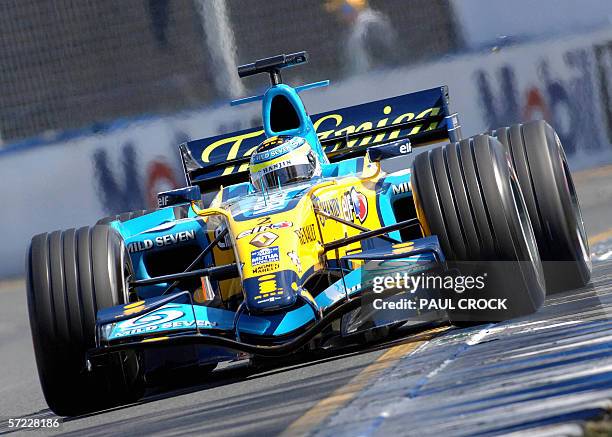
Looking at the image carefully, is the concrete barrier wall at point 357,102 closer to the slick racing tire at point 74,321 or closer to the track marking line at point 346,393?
the slick racing tire at point 74,321

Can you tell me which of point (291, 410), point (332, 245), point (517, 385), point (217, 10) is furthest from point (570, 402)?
point (217, 10)

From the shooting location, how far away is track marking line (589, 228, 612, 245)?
14184 millimetres

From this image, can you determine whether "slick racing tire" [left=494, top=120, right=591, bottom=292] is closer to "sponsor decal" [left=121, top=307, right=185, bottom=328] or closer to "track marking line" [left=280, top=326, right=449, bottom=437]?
"track marking line" [left=280, top=326, right=449, bottom=437]

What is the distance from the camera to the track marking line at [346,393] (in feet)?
17.1

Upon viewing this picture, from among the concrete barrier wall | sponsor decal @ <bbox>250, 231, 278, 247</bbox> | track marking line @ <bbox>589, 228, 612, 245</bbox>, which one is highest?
sponsor decal @ <bbox>250, 231, 278, 247</bbox>

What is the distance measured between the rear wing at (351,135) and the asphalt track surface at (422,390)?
1950mm

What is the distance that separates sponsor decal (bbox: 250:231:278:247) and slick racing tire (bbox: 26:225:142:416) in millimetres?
822

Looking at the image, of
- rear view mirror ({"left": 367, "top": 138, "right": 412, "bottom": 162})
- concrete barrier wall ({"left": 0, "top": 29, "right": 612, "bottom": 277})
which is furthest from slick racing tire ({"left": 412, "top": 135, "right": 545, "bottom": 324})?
concrete barrier wall ({"left": 0, "top": 29, "right": 612, "bottom": 277})

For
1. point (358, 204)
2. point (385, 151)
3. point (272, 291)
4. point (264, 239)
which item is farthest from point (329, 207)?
point (272, 291)

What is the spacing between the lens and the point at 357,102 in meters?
20.8

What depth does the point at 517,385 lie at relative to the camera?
5.16 meters

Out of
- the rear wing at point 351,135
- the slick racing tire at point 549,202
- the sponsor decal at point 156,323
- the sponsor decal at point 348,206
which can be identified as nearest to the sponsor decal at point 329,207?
the sponsor decal at point 348,206

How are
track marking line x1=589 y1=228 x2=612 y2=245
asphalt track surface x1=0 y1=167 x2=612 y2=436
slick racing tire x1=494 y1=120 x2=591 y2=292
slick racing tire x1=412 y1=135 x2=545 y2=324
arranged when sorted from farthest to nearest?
track marking line x1=589 y1=228 x2=612 y2=245 → slick racing tire x1=494 y1=120 x2=591 y2=292 → slick racing tire x1=412 y1=135 x2=545 y2=324 → asphalt track surface x1=0 y1=167 x2=612 y2=436

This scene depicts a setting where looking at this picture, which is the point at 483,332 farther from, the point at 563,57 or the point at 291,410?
the point at 563,57
